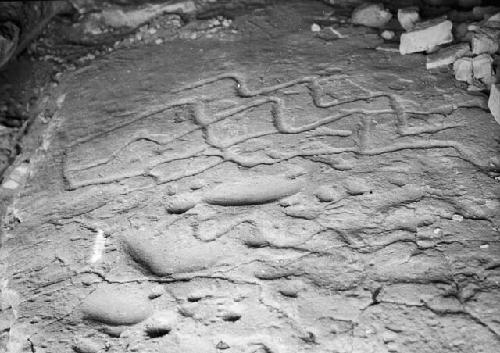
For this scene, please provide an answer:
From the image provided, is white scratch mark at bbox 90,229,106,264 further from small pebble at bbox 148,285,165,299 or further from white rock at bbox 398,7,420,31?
white rock at bbox 398,7,420,31

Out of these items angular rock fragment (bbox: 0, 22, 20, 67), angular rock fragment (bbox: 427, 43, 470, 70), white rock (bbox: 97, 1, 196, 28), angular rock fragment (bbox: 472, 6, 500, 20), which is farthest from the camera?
white rock (bbox: 97, 1, 196, 28)

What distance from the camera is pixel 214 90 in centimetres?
336

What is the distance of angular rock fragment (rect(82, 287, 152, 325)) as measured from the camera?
2.08 meters

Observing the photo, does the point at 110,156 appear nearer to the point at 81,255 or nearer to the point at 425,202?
the point at 81,255

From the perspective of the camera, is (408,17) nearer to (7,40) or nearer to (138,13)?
(138,13)

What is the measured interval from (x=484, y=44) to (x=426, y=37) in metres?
0.37

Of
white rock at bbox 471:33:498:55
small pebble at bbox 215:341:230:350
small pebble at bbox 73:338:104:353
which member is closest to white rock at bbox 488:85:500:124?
white rock at bbox 471:33:498:55

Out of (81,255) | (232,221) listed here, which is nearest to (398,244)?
(232,221)

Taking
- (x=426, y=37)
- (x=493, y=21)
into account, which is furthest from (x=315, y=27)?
(x=493, y=21)

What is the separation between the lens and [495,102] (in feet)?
8.71

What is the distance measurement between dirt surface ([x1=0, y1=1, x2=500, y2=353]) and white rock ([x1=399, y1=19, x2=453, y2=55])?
0.07 meters

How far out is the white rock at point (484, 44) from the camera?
298cm

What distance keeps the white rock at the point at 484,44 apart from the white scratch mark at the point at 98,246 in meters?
2.24

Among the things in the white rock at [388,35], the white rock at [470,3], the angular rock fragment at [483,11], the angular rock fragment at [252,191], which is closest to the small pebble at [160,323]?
the angular rock fragment at [252,191]
